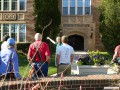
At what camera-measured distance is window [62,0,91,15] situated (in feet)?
137

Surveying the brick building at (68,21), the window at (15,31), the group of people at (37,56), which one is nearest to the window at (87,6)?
the brick building at (68,21)

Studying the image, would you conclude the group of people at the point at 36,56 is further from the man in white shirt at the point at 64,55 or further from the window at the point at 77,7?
the window at the point at 77,7

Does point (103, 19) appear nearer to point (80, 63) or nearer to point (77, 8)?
point (77, 8)

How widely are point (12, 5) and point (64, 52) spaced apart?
3112 centimetres

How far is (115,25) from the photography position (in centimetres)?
2828

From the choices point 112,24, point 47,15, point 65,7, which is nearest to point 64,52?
point 112,24

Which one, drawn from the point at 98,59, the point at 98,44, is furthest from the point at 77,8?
the point at 98,59

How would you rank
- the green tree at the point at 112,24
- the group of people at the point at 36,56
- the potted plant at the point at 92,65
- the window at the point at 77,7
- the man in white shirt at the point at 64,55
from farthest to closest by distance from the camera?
the window at the point at 77,7 < the green tree at the point at 112,24 < the potted plant at the point at 92,65 < the man in white shirt at the point at 64,55 < the group of people at the point at 36,56

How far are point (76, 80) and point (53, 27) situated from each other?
87.0 ft

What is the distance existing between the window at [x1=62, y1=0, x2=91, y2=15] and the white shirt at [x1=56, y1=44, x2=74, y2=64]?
31629 mm

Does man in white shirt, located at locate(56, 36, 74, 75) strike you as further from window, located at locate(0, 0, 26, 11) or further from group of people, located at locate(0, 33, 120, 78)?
window, located at locate(0, 0, 26, 11)

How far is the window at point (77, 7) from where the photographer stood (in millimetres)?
41688

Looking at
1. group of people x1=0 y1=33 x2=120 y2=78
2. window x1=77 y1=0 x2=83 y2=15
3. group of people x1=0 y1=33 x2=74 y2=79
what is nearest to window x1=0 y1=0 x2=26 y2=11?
window x1=77 y1=0 x2=83 y2=15

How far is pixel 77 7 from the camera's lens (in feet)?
137
